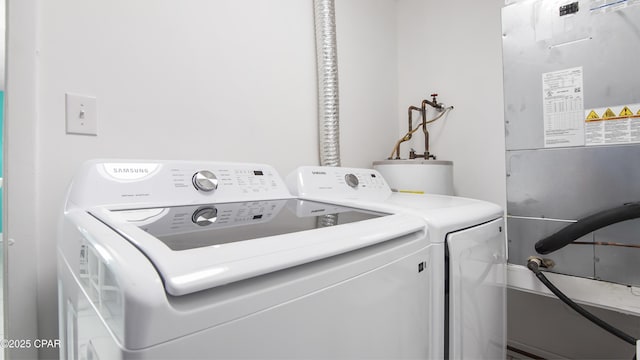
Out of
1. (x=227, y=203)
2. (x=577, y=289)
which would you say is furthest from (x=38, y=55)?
(x=577, y=289)

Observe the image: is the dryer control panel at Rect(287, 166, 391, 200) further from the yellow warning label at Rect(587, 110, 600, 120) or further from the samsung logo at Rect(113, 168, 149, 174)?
the yellow warning label at Rect(587, 110, 600, 120)

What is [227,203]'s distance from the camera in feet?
3.26

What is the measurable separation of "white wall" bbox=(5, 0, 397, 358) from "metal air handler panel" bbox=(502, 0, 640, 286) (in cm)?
89

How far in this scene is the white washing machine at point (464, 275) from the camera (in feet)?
2.50

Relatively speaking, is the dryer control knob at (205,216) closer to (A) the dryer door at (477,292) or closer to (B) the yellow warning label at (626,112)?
(A) the dryer door at (477,292)

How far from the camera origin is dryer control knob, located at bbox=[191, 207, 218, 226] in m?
0.73

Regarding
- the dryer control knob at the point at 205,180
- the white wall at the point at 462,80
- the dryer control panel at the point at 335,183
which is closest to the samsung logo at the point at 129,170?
the dryer control knob at the point at 205,180

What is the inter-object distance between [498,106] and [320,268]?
1.73 m

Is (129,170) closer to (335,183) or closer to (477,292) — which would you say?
(335,183)

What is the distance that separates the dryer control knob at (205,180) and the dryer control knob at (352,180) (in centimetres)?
58

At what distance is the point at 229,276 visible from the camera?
40 cm

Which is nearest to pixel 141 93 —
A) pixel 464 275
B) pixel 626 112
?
pixel 464 275

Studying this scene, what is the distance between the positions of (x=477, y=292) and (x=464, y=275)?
0.43ft

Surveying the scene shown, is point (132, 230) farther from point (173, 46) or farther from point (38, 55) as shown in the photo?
point (173, 46)
